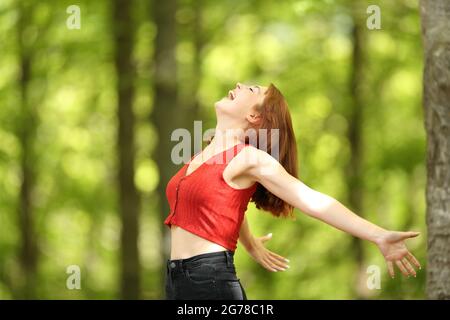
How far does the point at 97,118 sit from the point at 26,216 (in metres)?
3.24

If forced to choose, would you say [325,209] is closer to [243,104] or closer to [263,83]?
[243,104]

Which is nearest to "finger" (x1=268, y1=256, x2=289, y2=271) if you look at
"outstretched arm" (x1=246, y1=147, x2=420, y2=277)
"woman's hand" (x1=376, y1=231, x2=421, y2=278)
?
"outstretched arm" (x1=246, y1=147, x2=420, y2=277)

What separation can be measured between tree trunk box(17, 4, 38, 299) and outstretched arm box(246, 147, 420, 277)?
6.55 meters

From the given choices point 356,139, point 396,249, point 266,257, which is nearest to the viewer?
point 396,249

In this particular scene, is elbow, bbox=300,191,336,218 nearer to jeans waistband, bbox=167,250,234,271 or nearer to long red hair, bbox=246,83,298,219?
long red hair, bbox=246,83,298,219

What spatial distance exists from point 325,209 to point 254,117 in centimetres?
64

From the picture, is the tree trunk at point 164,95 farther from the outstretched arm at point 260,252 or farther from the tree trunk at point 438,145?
the outstretched arm at point 260,252

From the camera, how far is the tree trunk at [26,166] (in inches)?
408

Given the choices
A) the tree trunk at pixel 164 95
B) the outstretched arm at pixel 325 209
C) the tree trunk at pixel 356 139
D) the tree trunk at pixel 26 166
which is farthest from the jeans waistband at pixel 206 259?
the tree trunk at pixel 356 139

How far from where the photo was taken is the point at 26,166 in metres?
12.0

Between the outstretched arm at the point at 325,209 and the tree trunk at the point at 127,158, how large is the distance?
6.54 metres

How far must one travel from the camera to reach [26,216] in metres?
12.7

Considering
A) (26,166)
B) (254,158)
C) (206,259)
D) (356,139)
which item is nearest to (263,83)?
(356,139)
